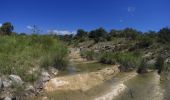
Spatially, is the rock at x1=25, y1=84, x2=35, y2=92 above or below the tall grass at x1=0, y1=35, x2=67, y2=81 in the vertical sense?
below

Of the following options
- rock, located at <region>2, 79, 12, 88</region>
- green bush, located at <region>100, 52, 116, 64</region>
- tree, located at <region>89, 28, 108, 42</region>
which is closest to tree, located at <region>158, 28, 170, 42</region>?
green bush, located at <region>100, 52, 116, 64</region>

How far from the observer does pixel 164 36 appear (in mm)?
43125

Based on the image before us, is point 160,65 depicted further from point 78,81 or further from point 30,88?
point 30,88

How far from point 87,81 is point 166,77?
21.9 feet

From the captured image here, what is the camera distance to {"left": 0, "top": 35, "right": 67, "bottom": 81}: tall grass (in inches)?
561

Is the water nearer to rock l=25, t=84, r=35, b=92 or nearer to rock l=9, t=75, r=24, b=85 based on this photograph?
rock l=25, t=84, r=35, b=92

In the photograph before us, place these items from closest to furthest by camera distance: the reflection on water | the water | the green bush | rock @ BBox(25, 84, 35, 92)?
rock @ BBox(25, 84, 35, 92), the water, the reflection on water, the green bush

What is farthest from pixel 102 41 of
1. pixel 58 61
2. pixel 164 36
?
pixel 58 61

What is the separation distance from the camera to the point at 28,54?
1794 cm

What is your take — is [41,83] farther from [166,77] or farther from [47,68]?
[166,77]

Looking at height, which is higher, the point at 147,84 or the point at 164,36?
the point at 164,36

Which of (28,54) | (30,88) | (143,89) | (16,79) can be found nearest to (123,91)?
(143,89)

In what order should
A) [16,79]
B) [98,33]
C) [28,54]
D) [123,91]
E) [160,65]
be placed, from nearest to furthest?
1. [16,79]
2. [123,91]
3. [28,54]
4. [160,65]
5. [98,33]

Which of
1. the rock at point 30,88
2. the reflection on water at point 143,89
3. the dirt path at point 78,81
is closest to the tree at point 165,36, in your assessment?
the reflection on water at point 143,89
